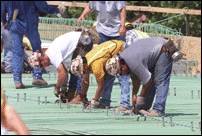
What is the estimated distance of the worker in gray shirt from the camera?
6090 millimetres

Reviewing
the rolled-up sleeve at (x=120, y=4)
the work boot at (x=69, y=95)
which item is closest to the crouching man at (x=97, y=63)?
the work boot at (x=69, y=95)

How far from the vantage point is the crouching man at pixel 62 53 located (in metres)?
7.21

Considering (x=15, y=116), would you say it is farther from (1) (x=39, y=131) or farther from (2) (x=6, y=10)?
(2) (x=6, y=10)

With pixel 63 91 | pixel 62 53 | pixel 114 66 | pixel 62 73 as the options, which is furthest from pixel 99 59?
pixel 63 91

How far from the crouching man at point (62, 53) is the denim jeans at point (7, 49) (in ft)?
15.4

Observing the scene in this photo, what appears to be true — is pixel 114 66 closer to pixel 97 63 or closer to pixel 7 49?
pixel 97 63

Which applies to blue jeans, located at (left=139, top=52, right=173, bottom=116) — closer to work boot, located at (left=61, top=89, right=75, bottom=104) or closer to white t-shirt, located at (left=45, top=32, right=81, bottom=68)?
white t-shirt, located at (left=45, top=32, right=81, bottom=68)

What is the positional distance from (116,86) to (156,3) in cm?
819

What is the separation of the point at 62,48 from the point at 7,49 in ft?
16.7

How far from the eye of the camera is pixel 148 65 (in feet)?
20.6

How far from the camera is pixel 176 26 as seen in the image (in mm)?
17031

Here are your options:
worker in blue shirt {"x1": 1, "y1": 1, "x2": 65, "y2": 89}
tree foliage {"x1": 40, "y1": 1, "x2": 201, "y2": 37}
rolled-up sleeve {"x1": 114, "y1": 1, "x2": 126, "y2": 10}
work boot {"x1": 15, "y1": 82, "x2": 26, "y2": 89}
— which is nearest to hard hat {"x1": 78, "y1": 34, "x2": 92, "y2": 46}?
rolled-up sleeve {"x1": 114, "y1": 1, "x2": 126, "y2": 10}

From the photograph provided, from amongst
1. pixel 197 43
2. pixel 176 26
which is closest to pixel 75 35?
pixel 197 43

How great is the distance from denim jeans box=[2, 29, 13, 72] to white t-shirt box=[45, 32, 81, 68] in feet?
15.5
